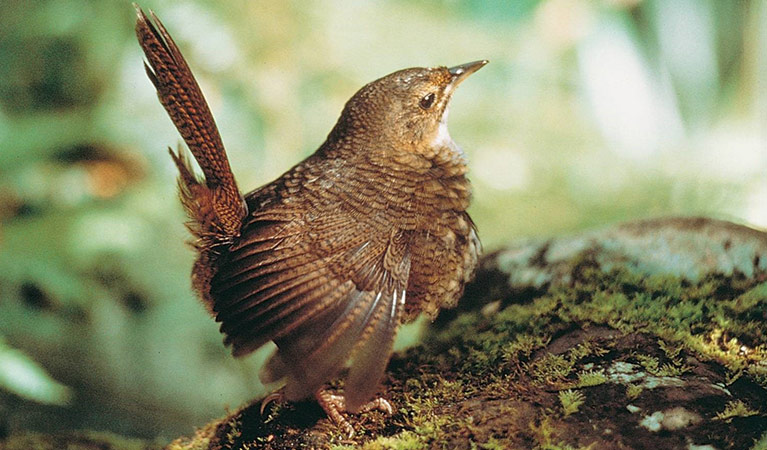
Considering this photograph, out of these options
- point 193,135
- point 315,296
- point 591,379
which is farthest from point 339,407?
point 193,135

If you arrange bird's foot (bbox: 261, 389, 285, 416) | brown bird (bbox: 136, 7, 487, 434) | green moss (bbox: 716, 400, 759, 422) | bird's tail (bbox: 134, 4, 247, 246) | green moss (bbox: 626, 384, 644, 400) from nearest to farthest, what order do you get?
green moss (bbox: 716, 400, 759, 422)
green moss (bbox: 626, 384, 644, 400)
brown bird (bbox: 136, 7, 487, 434)
bird's tail (bbox: 134, 4, 247, 246)
bird's foot (bbox: 261, 389, 285, 416)

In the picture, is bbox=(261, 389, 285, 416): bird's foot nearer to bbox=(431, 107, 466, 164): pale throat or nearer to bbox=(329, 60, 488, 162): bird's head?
bbox=(329, 60, 488, 162): bird's head

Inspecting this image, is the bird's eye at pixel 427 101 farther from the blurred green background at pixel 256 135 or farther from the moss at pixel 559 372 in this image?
the blurred green background at pixel 256 135

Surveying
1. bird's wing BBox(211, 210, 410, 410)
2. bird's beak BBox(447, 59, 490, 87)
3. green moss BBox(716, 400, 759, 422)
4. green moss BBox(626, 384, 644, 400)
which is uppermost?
bird's beak BBox(447, 59, 490, 87)

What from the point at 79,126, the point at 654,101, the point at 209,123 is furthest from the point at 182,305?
the point at 654,101

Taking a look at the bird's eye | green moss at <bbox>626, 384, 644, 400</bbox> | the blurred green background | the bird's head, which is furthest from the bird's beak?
the blurred green background

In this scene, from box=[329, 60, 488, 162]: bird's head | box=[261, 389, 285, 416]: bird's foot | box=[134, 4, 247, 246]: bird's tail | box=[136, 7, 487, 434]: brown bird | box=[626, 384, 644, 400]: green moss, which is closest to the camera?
box=[626, 384, 644, 400]: green moss

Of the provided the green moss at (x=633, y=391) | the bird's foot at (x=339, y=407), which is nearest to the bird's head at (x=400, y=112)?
the bird's foot at (x=339, y=407)

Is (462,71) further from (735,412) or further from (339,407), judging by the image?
(735,412)
